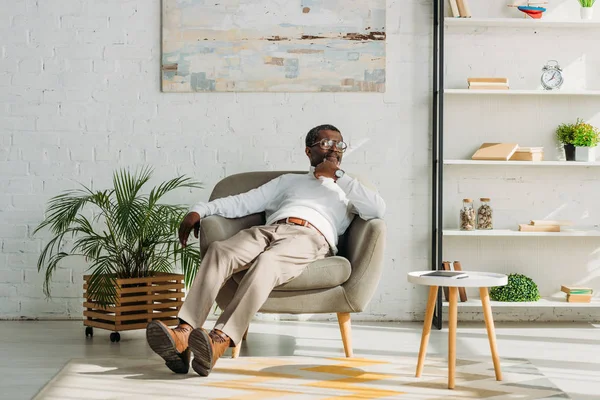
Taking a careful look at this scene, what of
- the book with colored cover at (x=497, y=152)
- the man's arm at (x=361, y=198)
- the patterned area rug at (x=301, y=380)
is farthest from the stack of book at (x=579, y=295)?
the man's arm at (x=361, y=198)

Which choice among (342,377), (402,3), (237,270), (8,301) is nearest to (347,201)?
(237,270)

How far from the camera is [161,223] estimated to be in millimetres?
4254

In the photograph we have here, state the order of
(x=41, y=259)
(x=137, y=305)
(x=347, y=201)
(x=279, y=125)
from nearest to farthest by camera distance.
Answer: (x=347, y=201) → (x=137, y=305) → (x=41, y=259) → (x=279, y=125)

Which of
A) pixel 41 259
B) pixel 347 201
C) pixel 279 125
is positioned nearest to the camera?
pixel 347 201

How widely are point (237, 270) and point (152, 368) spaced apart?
0.54 metres

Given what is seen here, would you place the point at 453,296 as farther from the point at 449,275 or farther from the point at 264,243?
the point at 264,243

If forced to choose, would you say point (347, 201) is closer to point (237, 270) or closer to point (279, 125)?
point (237, 270)

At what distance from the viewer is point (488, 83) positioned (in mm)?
4699

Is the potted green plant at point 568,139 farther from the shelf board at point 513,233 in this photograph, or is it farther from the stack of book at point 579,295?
the stack of book at point 579,295

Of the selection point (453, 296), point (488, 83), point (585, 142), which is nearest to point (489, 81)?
point (488, 83)

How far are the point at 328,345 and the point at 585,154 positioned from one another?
1.86 m

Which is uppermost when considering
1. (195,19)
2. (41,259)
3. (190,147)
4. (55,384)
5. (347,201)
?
(195,19)

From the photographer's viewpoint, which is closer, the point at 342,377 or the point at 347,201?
the point at 342,377

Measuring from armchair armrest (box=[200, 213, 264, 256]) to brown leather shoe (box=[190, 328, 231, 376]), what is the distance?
0.56 metres
